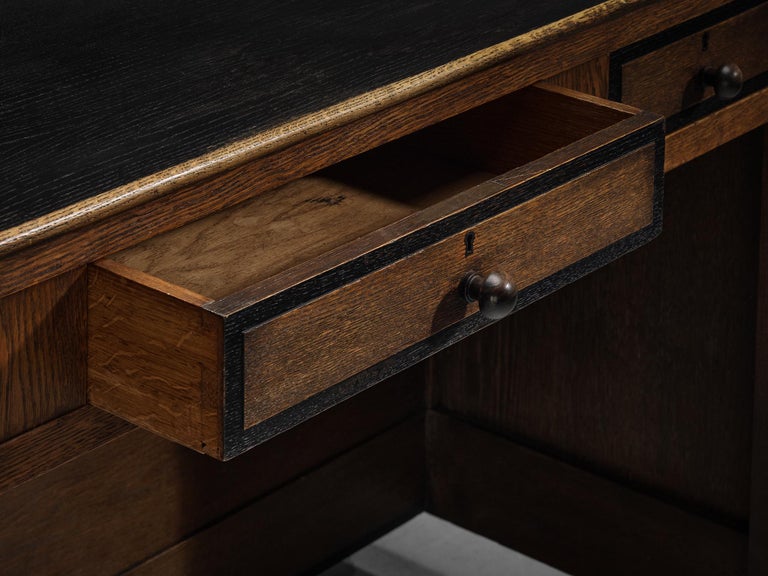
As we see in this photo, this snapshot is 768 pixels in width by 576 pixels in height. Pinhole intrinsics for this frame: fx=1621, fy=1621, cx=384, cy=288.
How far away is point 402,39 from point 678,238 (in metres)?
0.73

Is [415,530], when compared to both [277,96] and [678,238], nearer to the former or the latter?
[678,238]

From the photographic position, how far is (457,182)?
145 centimetres

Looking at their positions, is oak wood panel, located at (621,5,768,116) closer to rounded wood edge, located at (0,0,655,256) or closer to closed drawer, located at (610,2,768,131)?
closed drawer, located at (610,2,768,131)

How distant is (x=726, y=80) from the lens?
159 cm

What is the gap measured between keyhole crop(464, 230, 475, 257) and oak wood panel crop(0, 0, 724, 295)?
10 centimetres

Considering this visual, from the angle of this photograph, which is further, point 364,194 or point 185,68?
point 364,194

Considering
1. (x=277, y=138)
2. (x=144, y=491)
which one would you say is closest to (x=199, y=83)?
Answer: (x=277, y=138)

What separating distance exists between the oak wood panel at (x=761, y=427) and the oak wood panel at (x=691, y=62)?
17 centimetres

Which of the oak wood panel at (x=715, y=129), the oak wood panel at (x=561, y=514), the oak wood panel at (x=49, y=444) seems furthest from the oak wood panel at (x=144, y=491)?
the oak wood panel at (x=715, y=129)

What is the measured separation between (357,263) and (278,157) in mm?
107

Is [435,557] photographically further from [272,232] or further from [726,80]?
[272,232]

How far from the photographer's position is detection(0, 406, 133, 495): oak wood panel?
3.71 ft

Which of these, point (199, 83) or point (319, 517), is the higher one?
point (199, 83)

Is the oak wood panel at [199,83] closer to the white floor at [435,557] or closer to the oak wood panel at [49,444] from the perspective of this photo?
the oak wood panel at [49,444]
